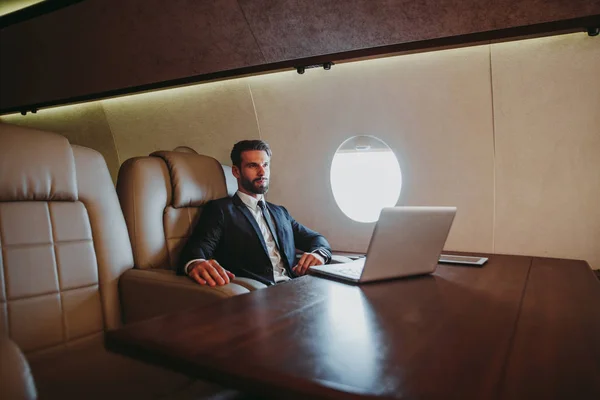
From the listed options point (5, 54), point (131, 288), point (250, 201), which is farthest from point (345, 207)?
point (5, 54)

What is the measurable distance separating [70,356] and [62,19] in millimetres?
2532

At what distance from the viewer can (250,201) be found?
2221mm

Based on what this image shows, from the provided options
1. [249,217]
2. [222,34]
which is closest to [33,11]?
[222,34]

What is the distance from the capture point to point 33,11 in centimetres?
302

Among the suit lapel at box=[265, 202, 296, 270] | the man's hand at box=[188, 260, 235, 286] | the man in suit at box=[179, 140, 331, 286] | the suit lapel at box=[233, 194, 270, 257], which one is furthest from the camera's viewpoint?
the suit lapel at box=[265, 202, 296, 270]

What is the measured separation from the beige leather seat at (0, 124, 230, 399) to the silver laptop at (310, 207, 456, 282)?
52 cm

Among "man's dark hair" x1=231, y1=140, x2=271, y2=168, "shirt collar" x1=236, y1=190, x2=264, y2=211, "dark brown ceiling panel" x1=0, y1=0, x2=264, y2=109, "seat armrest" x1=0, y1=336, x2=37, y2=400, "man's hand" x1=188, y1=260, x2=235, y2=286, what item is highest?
"dark brown ceiling panel" x1=0, y1=0, x2=264, y2=109

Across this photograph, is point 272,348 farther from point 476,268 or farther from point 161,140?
point 161,140

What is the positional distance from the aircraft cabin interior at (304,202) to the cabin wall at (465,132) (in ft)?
0.03

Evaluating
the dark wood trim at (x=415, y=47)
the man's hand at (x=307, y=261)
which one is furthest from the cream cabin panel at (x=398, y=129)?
the man's hand at (x=307, y=261)

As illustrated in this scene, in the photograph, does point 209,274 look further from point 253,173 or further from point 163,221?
point 253,173

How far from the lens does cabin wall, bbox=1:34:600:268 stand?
1.99 m

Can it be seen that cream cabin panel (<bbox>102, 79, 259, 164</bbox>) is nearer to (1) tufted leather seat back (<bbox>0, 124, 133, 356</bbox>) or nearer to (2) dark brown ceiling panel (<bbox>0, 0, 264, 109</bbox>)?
(2) dark brown ceiling panel (<bbox>0, 0, 264, 109</bbox>)

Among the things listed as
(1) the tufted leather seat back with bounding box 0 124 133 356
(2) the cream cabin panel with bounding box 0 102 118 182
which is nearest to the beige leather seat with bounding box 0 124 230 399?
(1) the tufted leather seat back with bounding box 0 124 133 356
